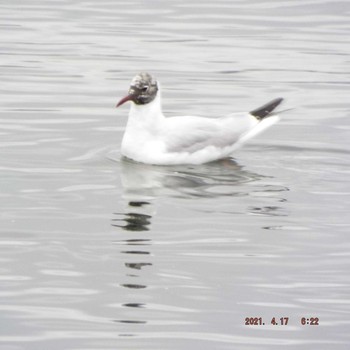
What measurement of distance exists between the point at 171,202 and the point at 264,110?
11.2 ft

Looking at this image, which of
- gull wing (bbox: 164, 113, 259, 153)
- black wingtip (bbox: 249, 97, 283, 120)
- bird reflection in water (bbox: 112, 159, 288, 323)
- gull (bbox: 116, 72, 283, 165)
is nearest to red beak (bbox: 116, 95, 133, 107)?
gull (bbox: 116, 72, 283, 165)

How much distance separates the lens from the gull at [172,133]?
15.3 metres

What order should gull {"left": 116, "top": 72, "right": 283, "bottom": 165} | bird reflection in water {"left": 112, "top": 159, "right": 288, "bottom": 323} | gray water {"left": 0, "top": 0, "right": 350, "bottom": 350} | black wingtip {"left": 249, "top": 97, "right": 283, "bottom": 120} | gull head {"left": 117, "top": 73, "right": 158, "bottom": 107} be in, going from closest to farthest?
1. gray water {"left": 0, "top": 0, "right": 350, "bottom": 350}
2. bird reflection in water {"left": 112, "top": 159, "right": 288, "bottom": 323}
3. gull {"left": 116, "top": 72, "right": 283, "bottom": 165}
4. gull head {"left": 117, "top": 73, "right": 158, "bottom": 107}
5. black wingtip {"left": 249, "top": 97, "right": 283, "bottom": 120}

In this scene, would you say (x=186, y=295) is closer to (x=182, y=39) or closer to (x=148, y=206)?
(x=148, y=206)

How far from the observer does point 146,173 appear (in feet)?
48.8

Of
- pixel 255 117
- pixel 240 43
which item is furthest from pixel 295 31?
pixel 255 117

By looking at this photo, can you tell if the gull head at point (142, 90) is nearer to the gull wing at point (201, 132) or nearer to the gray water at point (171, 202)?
the gull wing at point (201, 132)

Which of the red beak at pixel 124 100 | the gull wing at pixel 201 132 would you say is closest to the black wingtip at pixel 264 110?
the gull wing at pixel 201 132

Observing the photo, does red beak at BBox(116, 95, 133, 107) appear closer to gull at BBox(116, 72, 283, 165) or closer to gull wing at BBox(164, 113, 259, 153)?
gull at BBox(116, 72, 283, 165)

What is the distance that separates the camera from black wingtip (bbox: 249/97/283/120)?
16500 millimetres

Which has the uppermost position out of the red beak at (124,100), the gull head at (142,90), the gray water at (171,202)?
the gull head at (142,90)

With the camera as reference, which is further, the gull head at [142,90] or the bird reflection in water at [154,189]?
the gull head at [142,90]

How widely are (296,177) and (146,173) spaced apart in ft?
4.73

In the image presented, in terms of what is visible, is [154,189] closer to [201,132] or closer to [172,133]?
[172,133]
